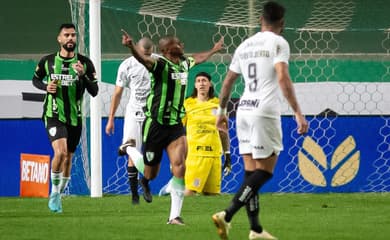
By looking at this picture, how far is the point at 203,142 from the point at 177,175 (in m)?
5.62

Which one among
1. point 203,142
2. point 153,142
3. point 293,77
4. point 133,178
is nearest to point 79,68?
point 153,142

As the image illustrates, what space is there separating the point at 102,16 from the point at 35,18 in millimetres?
2086

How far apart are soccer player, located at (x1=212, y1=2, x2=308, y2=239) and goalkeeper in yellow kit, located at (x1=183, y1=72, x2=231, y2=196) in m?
6.95

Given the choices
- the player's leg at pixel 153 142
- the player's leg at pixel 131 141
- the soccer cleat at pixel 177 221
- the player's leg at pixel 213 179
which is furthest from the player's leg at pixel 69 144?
the player's leg at pixel 213 179

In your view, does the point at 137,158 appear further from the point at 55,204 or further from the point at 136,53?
the point at 136,53

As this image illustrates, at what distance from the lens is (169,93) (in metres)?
12.1

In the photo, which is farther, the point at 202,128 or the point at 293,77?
the point at 293,77

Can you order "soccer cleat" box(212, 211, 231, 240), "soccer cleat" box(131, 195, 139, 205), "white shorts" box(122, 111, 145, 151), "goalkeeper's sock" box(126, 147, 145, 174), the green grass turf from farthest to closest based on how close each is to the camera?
"white shorts" box(122, 111, 145, 151), "soccer cleat" box(131, 195, 139, 205), "goalkeeper's sock" box(126, 147, 145, 174), the green grass turf, "soccer cleat" box(212, 211, 231, 240)

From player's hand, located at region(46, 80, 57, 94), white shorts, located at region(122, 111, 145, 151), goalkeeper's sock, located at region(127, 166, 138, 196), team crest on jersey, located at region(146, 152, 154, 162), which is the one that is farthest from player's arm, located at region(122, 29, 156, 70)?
white shorts, located at region(122, 111, 145, 151)

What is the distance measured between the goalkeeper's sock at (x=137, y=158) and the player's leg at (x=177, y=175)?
2.56 m

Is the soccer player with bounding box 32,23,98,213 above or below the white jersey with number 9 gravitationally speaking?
below

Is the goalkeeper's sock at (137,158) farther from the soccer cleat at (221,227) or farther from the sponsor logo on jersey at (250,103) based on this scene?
the soccer cleat at (221,227)

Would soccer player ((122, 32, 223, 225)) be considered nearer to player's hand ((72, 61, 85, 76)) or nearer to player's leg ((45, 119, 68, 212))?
player's hand ((72, 61, 85, 76))

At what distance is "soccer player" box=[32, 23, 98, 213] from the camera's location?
1343cm
